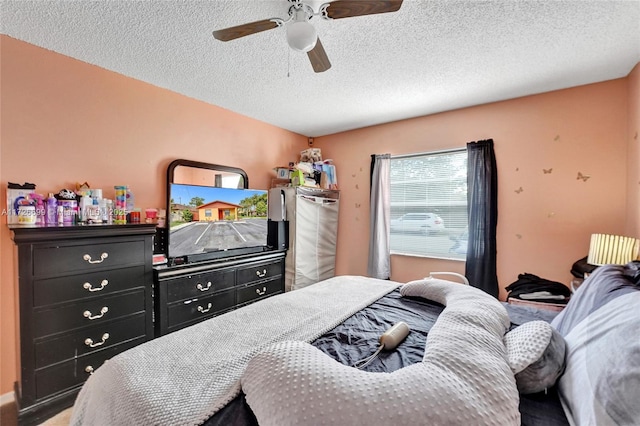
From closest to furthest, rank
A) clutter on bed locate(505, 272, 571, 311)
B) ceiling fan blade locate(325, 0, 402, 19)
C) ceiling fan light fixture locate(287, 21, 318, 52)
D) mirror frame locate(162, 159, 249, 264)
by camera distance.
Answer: ceiling fan blade locate(325, 0, 402, 19) < ceiling fan light fixture locate(287, 21, 318, 52) < clutter on bed locate(505, 272, 571, 311) < mirror frame locate(162, 159, 249, 264)

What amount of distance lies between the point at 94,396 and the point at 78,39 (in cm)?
218

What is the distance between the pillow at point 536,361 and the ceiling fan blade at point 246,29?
1.75 meters

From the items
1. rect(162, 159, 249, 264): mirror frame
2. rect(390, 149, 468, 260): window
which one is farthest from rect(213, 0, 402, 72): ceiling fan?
rect(390, 149, 468, 260): window

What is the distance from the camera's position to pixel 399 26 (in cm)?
169

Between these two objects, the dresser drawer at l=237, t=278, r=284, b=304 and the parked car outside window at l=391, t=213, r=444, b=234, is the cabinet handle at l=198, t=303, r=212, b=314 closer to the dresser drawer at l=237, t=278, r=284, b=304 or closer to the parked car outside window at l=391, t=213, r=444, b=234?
the dresser drawer at l=237, t=278, r=284, b=304

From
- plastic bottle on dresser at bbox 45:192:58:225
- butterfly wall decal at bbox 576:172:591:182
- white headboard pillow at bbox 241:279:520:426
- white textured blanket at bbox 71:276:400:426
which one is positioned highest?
butterfly wall decal at bbox 576:172:591:182

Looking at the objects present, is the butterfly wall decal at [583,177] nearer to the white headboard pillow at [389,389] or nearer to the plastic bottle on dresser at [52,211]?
the white headboard pillow at [389,389]

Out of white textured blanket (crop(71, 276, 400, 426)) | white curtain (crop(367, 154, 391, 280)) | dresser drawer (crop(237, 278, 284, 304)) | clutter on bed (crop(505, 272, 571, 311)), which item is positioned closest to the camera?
white textured blanket (crop(71, 276, 400, 426))

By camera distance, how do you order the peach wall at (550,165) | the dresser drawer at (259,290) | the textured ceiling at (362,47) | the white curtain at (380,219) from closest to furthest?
the textured ceiling at (362,47) < the peach wall at (550,165) < the dresser drawer at (259,290) < the white curtain at (380,219)

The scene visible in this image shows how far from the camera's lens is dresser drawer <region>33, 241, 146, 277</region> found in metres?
1.64

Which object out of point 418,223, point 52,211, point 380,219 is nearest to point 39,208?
point 52,211

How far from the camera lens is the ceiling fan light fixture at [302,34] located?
4.31ft

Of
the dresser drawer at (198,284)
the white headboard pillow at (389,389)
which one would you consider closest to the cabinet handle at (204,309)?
the dresser drawer at (198,284)

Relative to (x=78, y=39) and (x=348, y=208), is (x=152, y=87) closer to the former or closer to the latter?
(x=78, y=39)
